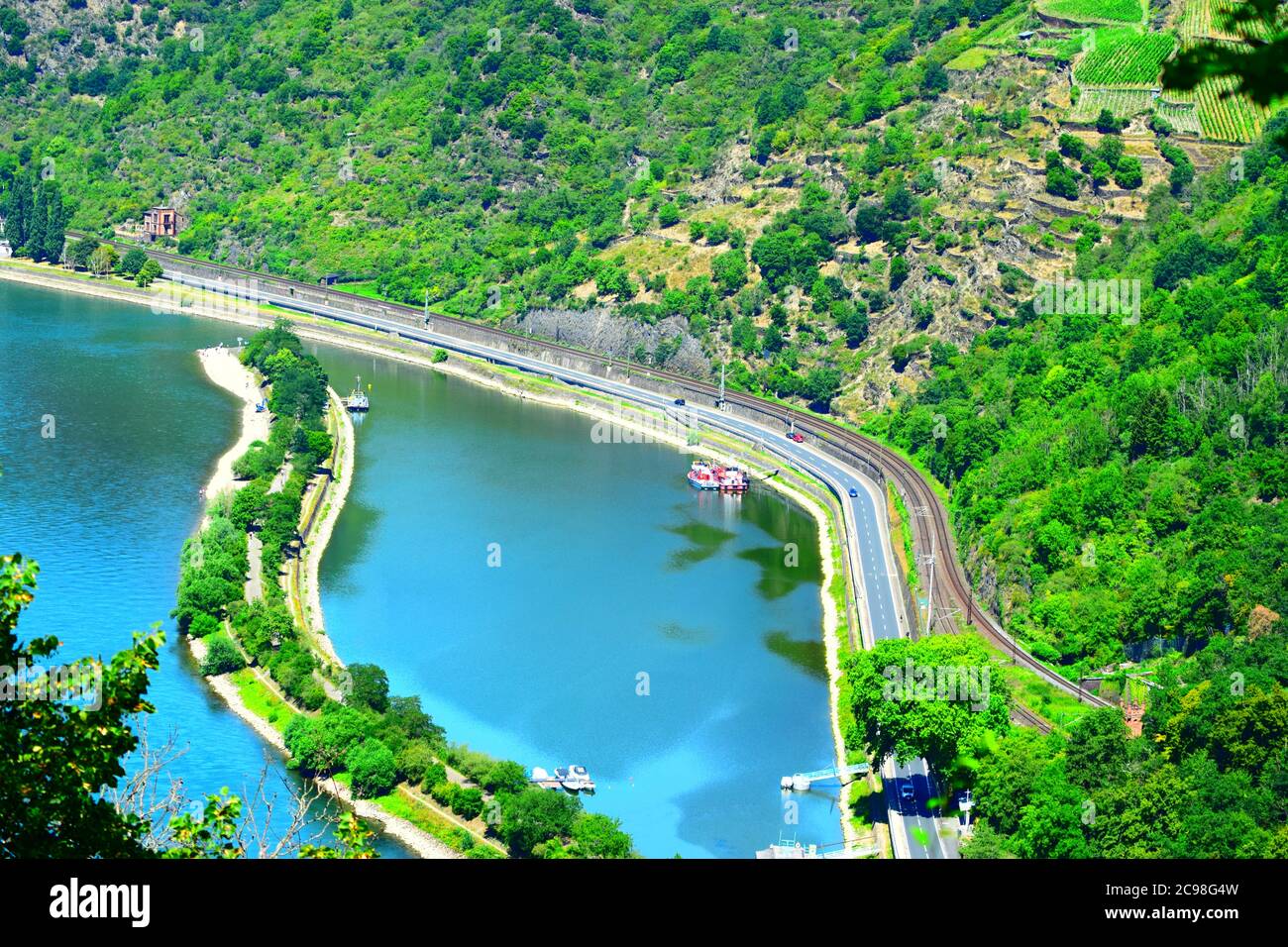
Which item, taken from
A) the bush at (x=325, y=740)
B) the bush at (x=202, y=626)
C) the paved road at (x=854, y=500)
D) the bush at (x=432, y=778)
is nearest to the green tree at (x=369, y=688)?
the bush at (x=325, y=740)

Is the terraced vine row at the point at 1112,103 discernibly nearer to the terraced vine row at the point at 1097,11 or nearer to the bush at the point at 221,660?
the terraced vine row at the point at 1097,11

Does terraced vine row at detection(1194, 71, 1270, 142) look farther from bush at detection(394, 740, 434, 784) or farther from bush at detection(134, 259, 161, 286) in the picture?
bush at detection(134, 259, 161, 286)

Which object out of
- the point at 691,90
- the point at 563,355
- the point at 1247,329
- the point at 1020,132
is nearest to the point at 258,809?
the point at 1247,329

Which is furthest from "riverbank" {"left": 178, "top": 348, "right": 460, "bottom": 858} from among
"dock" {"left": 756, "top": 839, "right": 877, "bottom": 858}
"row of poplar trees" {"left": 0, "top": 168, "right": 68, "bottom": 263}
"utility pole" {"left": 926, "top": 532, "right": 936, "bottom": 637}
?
"row of poplar trees" {"left": 0, "top": 168, "right": 68, "bottom": 263}

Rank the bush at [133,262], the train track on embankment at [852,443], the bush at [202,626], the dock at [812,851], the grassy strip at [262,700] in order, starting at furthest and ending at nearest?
the bush at [133,262]
the bush at [202,626]
the train track on embankment at [852,443]
the grassy strip at [262,700]
the dock at [812,851]

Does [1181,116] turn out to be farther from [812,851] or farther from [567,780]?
[812,851]

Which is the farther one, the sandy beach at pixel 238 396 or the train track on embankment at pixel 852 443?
the sandy beach at pixel 238 396

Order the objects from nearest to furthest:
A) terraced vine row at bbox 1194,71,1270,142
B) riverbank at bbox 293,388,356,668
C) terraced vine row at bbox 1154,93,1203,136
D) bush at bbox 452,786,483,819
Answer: bush at bbox 452,786,483,819 → riverbank at bbox 293,388,356,668 → terraced vine row at bbox 1194,71,1270,142 → terraced vine row at bbox 1154,93,1203,136

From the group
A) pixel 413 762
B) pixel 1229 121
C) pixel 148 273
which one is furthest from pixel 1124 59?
pixel 413 762
